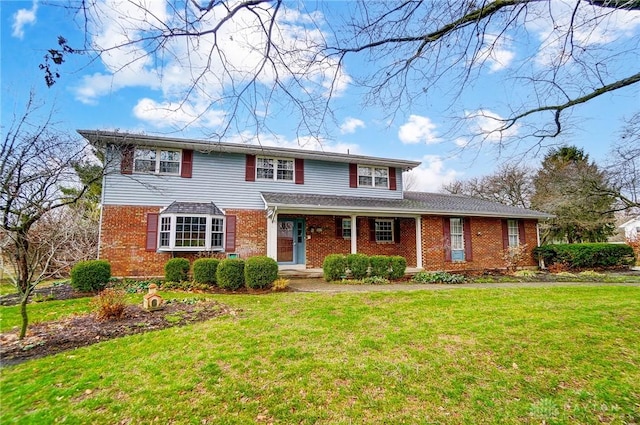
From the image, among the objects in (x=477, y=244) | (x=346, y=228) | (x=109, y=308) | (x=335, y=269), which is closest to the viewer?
(x=109, y=308)

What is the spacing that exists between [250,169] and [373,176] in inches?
228

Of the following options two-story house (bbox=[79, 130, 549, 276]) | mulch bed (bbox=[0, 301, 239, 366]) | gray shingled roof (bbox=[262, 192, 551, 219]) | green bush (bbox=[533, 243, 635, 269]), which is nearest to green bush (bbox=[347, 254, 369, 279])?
two-story house (bbox=[79, 130, 549, 276])

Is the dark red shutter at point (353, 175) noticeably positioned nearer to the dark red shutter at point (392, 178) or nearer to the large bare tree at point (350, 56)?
the dark red shutter at point (392, 178)

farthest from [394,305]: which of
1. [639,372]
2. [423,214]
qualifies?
[423,214]

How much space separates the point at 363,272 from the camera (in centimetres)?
1021

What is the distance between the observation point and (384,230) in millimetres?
13930

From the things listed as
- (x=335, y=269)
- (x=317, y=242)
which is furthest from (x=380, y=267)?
(x=317, y=242)

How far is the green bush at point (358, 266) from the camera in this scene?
33.4 feet

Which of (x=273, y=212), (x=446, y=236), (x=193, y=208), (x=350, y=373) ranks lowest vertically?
(x=350, y=373)

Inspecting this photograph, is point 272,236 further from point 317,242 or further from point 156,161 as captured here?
point 156,161

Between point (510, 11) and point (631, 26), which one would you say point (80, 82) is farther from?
point (631, 26)

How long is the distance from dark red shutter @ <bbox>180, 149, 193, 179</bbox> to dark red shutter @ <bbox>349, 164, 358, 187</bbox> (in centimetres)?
681

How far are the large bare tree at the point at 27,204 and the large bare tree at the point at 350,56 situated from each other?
309 cm

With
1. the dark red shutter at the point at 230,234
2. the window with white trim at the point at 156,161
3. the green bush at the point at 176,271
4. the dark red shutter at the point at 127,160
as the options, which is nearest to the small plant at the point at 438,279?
the dark red shutter at the point at 230,234
